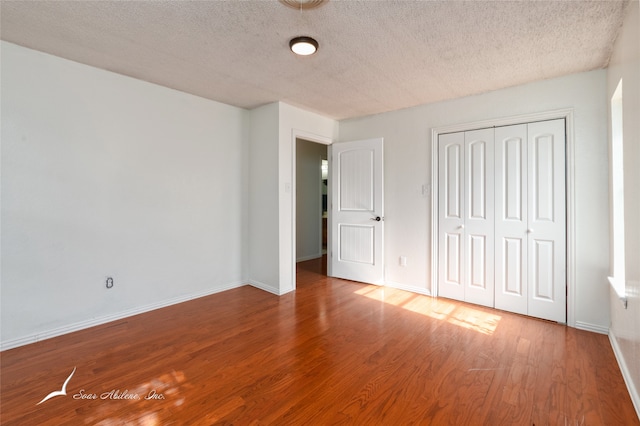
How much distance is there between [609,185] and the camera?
2617 millimetres

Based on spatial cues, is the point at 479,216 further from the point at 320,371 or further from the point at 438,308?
the point at 320,371

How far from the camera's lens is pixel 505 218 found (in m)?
3.21

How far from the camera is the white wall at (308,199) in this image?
5.90 m

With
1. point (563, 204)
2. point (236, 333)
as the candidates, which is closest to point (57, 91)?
point (236, 333)

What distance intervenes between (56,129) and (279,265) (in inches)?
103

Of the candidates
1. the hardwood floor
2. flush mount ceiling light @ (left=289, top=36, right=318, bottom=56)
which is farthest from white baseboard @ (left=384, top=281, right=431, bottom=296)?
flush mount ceiling light @ (left=289, top=36, right=318, bottom=56)

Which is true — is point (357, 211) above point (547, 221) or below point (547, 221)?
above

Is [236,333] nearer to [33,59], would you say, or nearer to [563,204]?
[33,59]

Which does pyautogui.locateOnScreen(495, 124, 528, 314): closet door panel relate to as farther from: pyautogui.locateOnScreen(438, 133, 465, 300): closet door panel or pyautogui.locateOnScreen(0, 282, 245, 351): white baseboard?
pyautogui.locateOnScreen(0, 282, 245, 351): white baseboard

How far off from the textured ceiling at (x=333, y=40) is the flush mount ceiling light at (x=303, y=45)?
51mm

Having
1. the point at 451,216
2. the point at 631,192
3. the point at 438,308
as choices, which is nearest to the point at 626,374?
the point at 631,192

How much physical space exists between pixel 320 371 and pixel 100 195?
8.73ft

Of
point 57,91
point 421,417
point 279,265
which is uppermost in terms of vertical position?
point 57,91

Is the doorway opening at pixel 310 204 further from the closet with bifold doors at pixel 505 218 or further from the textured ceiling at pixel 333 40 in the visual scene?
the textured ceiling at pixel 333 40
